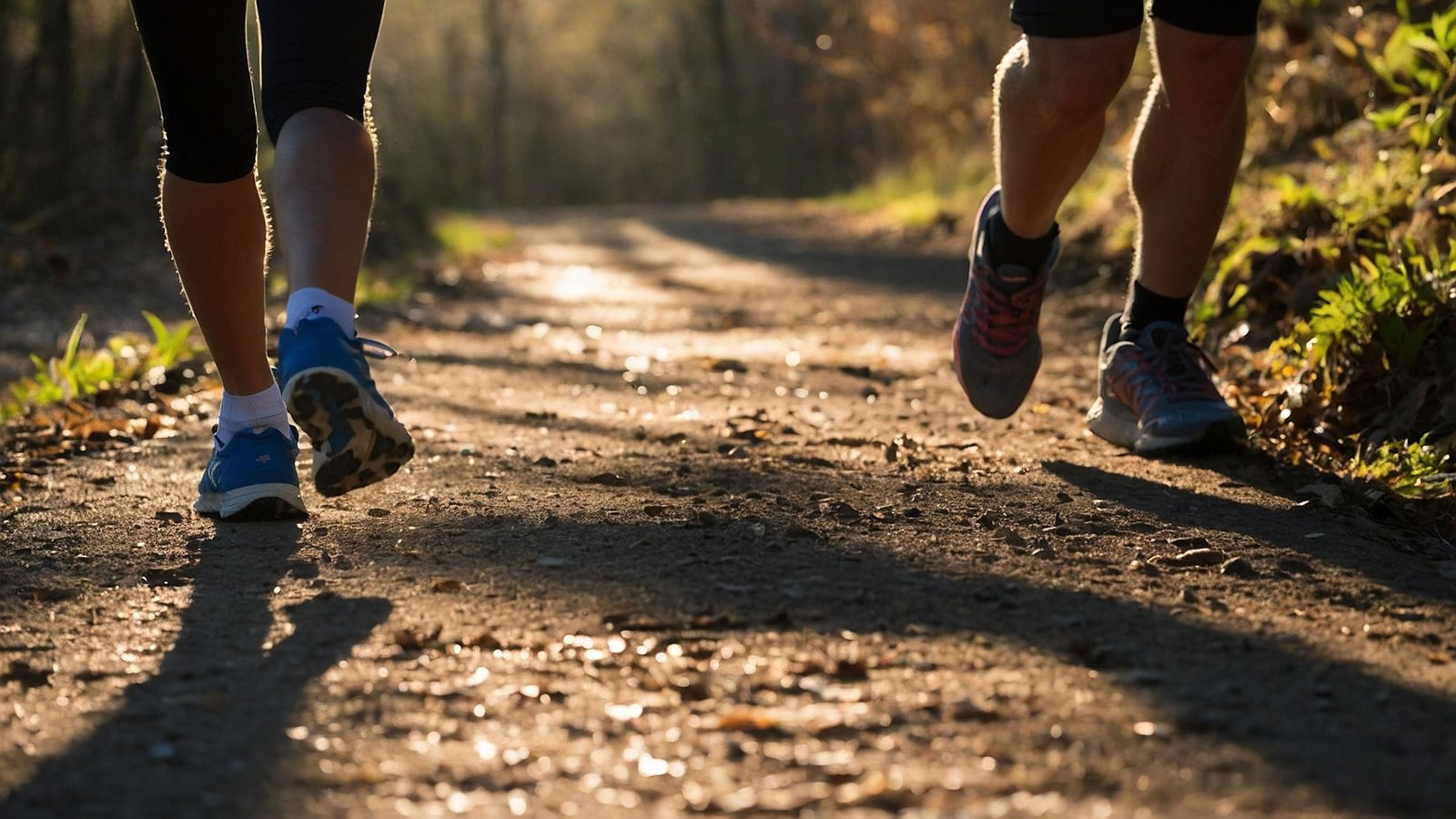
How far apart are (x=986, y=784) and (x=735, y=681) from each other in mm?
371

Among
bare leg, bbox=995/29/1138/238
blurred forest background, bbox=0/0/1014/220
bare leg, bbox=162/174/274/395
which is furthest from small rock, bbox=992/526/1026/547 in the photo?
blurred forest background, bbox=0/0/1014/220

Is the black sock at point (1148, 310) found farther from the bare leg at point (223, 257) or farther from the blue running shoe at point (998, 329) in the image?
the bare leg at point (223, 257)

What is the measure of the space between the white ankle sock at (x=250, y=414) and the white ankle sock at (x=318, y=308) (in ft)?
0.94

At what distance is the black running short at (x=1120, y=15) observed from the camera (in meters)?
2.79

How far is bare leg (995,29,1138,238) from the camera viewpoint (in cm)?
283

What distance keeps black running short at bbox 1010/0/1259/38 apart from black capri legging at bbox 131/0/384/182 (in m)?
1.13

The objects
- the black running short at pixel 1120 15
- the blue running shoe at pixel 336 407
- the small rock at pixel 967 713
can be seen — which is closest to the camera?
the small rock at pixel 967 713

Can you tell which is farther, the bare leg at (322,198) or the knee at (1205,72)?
the knee at (1205,72)

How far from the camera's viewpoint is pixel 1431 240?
368 cm

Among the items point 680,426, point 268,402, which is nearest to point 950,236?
point 680,426

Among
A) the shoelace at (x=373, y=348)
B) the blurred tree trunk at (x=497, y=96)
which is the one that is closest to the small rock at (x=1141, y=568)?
the shoelace at (x=373, y=348)

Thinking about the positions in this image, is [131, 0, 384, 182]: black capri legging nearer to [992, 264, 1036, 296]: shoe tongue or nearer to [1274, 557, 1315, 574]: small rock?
[992, 264, 1036, 296]: shoe tongue

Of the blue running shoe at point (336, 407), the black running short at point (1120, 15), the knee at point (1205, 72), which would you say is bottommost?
the blue running shoe at point (336, 407)

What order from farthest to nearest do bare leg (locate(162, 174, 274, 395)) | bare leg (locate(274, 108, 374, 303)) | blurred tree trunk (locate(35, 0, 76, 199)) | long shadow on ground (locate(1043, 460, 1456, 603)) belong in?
blurred tree trunk (locate(35, 0, 76, 199)) → bare leg (locate(162, 174, 274, 395)) → bare leg (locate(274, 108, 374, 303)) → long shadow on ground (locate(1043, 460, 1456, 603))
